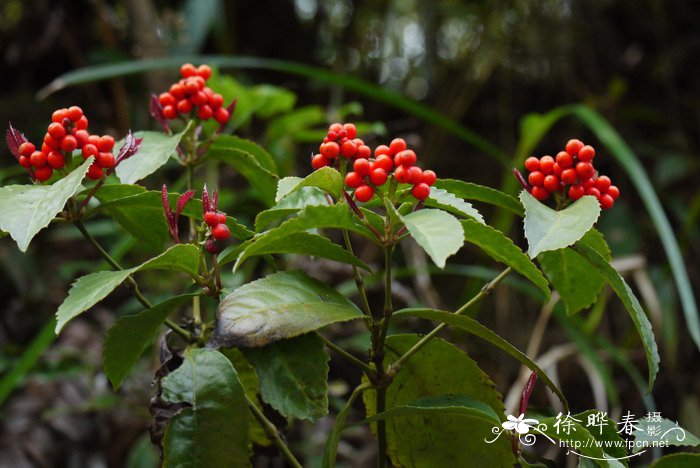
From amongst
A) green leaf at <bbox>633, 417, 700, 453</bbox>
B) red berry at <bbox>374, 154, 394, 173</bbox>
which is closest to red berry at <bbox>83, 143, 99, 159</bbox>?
red berry at <bbox>374, 154, 394, 173</bbox>

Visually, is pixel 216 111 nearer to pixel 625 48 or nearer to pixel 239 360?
pixel 239 360

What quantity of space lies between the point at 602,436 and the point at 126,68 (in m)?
0.91

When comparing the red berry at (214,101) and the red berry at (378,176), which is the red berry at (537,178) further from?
the red berry at (214,101)

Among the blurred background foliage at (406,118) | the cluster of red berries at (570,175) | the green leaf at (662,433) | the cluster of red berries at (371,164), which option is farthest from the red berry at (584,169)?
the blurred background foliage at (406,118)

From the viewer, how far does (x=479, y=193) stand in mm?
544

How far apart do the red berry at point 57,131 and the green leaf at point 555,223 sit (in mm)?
341

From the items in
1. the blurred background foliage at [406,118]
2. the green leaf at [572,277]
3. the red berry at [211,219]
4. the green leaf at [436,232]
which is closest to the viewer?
the green leaf at [436,232]

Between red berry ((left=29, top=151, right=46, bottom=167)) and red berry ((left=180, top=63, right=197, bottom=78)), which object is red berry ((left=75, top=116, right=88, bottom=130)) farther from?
red berry ((left=180, top=63, right=197, bottom=78))

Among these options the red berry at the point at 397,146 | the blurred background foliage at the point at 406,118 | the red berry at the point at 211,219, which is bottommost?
the blurred background foliage at the point at 406,118

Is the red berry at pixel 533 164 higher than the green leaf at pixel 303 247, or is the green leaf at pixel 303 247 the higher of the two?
the red berry at pixel 533 164

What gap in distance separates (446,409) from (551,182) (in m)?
0.20

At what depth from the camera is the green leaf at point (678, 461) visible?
0.55 metres

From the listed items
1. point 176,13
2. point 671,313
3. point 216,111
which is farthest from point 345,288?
point 176,13

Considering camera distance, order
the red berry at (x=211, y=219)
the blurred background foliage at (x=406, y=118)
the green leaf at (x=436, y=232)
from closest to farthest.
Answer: the green leaf at (x=436, y=232) → the red berry at (x=211, y=219) → the blurred background foliage at (x=406, y=118)
